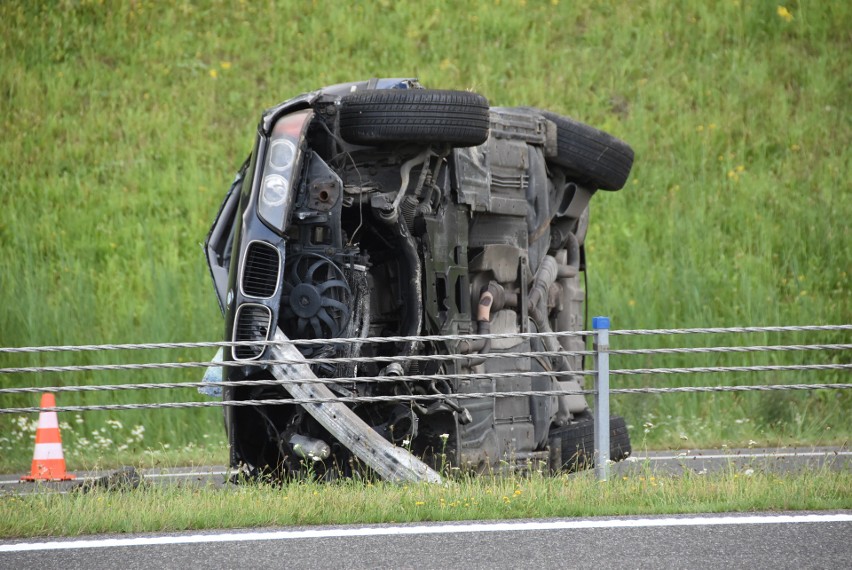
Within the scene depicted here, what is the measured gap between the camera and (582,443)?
10820mm

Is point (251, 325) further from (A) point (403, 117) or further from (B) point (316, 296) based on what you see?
(A) point (403, 117)

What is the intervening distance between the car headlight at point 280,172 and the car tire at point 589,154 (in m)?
3.11

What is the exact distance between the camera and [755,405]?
15289 millimetres

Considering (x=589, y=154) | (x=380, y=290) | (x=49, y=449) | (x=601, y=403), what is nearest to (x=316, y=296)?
(x=380, y=290)

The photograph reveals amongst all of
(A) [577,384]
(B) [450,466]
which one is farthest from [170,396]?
(B) [450,466]

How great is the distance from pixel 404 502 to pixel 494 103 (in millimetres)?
14145

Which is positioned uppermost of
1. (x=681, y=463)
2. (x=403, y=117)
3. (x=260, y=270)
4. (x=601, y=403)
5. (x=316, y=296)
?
(x=403, y=117)

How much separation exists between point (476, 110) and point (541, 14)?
46.9 ft

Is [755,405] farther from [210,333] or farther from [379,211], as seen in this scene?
[379,211]

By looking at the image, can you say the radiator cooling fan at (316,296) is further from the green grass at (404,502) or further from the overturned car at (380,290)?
the green grass at (404,502)

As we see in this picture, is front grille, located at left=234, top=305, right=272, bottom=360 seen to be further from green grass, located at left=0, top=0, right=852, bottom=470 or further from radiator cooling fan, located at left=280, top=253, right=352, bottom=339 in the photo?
green grass, located at left=0, top=0, right=852, bottom=470

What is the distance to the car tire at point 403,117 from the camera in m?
9.18

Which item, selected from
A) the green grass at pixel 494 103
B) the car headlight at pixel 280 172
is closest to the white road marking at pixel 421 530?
the car headlight at pixel 280 172

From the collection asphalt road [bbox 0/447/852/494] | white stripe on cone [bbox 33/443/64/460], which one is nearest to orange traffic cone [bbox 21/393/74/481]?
white stripe on cone [bbox 33/443/64/460]
